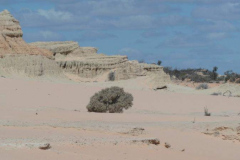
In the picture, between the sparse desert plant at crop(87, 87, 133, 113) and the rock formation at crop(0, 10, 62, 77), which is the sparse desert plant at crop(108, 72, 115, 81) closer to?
the rock formation at crop(0, 10, 62, 77)

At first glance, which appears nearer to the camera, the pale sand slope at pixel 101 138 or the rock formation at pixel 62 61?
the pale sand slope at pixel 101 138

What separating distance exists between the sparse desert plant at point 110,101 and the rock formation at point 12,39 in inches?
844

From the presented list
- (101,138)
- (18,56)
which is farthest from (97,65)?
(101,138)

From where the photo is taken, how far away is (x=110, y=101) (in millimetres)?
22844

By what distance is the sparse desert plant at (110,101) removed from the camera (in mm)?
22484

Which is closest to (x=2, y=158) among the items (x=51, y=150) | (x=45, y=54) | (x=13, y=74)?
(x=51, y=150)

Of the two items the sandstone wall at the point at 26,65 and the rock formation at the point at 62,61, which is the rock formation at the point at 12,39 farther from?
the sandstone wall at the point at 26,65

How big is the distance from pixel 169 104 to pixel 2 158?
22.1 meters

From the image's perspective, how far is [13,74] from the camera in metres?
42.1

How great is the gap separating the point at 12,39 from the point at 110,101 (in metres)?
24.5

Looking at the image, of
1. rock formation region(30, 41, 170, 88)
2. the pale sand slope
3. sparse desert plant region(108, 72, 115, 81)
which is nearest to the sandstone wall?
rock formation region(30, 41, 170, 88)

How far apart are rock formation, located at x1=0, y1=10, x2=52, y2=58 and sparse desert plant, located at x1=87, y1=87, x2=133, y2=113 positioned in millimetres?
21437

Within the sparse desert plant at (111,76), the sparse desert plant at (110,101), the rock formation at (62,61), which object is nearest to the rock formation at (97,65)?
the rock formation at (62,61)

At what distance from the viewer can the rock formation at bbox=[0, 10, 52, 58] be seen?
44.3 meters
